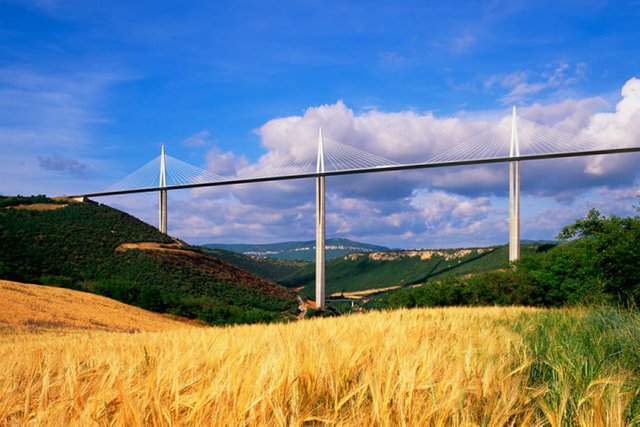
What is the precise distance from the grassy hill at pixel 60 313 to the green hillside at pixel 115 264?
8.74 meters

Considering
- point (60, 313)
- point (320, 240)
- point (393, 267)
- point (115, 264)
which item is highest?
point (320, 240)

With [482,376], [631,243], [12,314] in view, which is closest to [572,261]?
[631,243]

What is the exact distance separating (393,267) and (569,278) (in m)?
85.3

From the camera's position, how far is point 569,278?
39.5m

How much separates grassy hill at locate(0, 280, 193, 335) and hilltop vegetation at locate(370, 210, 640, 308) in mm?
15805

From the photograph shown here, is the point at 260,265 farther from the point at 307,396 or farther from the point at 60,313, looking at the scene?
Result: the point at 307,396

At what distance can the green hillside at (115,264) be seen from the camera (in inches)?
1715

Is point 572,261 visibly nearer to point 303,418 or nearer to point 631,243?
point 631,243

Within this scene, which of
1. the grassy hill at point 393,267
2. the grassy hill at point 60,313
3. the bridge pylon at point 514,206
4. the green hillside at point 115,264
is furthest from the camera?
the grassy hill at point 393,267

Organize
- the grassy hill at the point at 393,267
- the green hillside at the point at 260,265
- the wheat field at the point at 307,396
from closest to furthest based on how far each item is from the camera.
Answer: the wheat field at the point at 307,396, the grassy hill at the point at 393,267, the green hillside at the point at 260,265

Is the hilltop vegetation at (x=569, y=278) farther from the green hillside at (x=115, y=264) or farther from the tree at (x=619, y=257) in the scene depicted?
the green hillside at (x=115, y=264)

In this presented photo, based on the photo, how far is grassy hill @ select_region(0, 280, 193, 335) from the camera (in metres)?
22.1

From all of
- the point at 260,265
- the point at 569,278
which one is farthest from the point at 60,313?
the point at 260,265

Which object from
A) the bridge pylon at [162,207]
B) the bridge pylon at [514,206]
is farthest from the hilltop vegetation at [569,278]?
the bridge pylon at [162,207]
